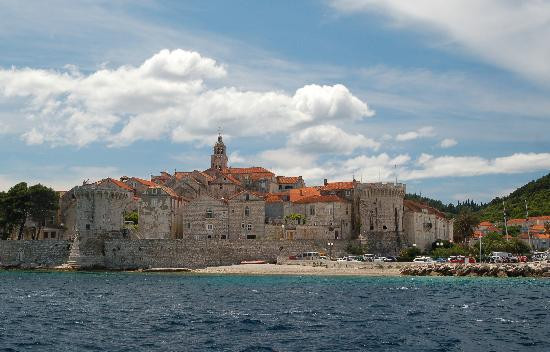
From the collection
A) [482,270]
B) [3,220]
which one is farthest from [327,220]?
[3,220]

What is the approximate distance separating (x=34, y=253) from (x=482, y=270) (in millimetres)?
51840

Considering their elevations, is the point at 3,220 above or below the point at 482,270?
above

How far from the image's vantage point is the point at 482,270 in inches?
2820

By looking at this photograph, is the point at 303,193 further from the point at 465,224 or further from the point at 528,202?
the point at 528,202

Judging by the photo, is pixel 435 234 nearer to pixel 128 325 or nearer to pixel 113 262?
pixel 113 262

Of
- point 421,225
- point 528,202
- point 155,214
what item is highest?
point 528,202

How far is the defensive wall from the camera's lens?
8225 cm

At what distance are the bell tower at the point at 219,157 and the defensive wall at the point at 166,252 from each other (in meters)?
36.7

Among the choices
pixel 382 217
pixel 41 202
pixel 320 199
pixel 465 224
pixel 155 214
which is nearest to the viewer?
pixel 382 217

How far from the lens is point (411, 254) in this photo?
85250 mm

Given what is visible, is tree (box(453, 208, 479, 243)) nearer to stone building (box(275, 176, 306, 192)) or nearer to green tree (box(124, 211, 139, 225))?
stone building (box(275, 176, 306, 192))

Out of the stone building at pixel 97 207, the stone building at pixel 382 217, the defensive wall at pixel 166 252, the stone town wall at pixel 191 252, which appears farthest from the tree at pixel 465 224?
the stone building at pixel 97 207

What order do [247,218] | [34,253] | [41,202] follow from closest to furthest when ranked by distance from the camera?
[34,253], [247,218], [41,202]

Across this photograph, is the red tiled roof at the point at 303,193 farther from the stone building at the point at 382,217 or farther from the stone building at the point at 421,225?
the stone building at the point at 421,225
